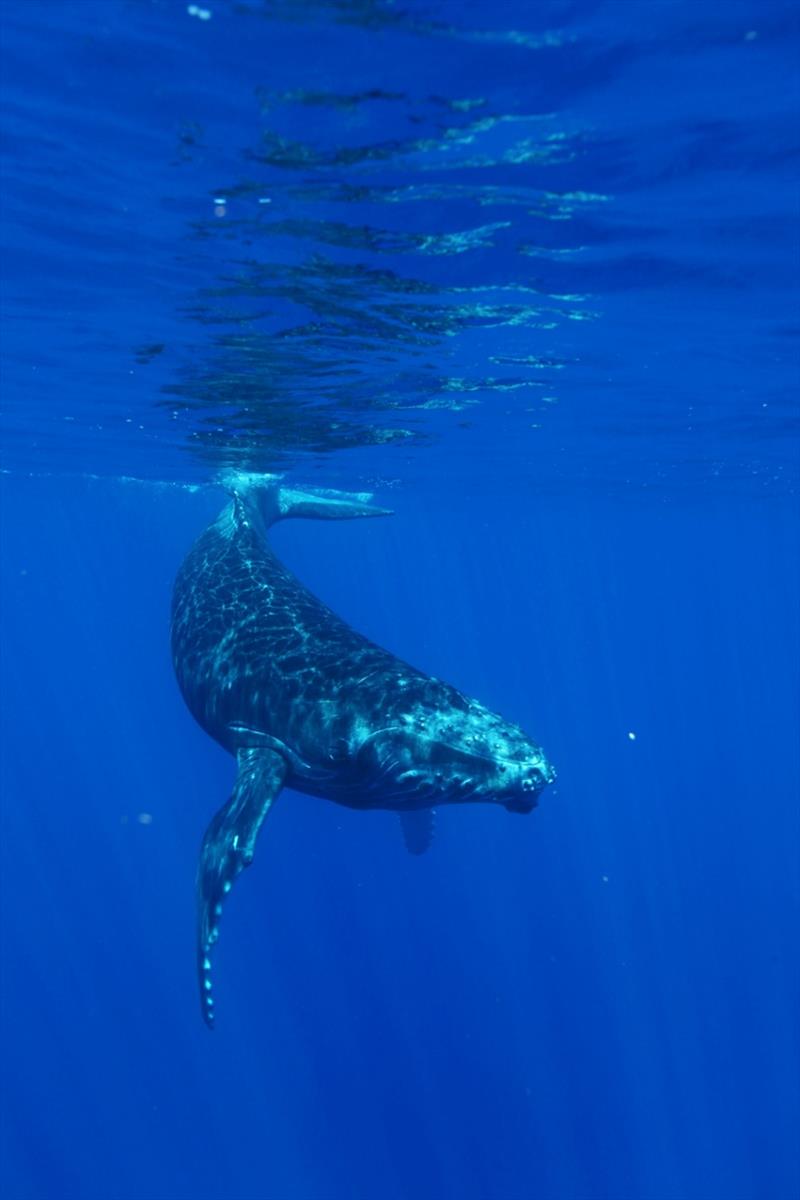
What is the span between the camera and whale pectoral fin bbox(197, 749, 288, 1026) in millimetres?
8961

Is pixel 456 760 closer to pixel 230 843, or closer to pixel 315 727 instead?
pixel 315 727

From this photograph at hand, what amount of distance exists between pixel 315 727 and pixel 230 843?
64.0 inches

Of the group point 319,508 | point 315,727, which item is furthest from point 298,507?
point 315,727

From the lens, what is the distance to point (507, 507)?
55812 millimetres

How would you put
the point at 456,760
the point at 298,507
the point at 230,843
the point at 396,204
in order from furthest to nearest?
the point at 298,507
the point at 396,204
the point at 456,760
the point at 230,843

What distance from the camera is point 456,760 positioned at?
9.44 meters

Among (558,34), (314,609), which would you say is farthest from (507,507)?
(558,34)

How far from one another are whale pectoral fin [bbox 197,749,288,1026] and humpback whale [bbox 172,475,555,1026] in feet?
0.05

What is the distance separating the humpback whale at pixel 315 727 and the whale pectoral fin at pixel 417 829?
5.64 m

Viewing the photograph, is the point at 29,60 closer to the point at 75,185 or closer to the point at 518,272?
the point at 75,185

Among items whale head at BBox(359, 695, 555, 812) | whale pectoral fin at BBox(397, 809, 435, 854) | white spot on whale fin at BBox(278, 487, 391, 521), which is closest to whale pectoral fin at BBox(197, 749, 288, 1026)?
whale head at BBox(359, 695, 555, 812)

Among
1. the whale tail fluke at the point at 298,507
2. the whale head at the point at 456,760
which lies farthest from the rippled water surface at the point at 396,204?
the whale head at the point at 456,760

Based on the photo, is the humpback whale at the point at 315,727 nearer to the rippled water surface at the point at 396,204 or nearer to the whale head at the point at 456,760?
the whale head at the point at 456,760

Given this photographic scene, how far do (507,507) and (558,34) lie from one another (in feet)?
158
